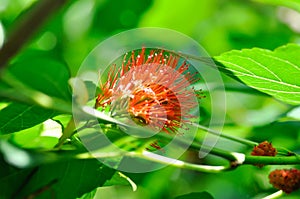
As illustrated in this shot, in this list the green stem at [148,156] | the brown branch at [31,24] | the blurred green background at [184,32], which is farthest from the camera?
the blurred green background at [184,32]

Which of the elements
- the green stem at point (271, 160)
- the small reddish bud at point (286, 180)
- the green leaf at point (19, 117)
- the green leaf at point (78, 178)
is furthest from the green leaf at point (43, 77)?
the small reddish bud at point (286, 180)

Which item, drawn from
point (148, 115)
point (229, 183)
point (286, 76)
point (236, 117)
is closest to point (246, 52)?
point (286, 76)

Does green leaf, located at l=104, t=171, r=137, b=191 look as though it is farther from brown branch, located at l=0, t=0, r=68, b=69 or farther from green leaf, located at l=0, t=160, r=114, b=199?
brown branch, located at l=0, t=0, r=68, b=69

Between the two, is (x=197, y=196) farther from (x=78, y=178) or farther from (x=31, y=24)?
(x=31, y=24)

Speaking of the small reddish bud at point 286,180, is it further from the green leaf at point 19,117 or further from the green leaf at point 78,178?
the green leaf at point 19,117

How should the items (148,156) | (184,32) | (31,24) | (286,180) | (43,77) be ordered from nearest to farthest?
(31,24) → (43,77) → (148,156) → (286,180) → (184,32)

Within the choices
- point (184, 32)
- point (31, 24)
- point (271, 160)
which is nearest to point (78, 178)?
point (271, 160)
